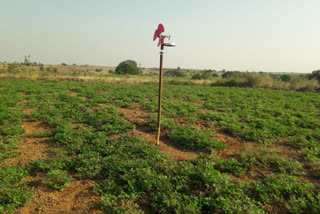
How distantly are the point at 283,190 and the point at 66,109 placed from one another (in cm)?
750

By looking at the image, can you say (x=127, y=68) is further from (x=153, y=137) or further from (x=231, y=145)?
(x=231, y=145)

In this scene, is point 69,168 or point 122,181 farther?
point 69,168

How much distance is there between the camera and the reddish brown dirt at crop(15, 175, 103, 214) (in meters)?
2.64

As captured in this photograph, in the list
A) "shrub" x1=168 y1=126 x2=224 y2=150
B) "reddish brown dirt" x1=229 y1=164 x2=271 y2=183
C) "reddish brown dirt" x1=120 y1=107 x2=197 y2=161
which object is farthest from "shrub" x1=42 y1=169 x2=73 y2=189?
"reddish brown dirt" x1=229 y1=164 x2=271 y2=183

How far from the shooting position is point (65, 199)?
2869 millimetres

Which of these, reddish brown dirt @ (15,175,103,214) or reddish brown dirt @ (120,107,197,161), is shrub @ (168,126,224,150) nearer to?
reddish brown dirt @ (120,107,197,161)

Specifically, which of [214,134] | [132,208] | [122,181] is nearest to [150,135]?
[214,134]

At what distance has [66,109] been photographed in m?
7.60

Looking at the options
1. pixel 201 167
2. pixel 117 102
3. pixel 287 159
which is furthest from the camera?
pixel 117 102

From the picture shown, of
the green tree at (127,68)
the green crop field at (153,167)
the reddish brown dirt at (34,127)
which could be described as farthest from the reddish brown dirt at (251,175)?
the green tree at (127,68)

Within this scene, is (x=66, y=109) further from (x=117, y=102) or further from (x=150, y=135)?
(x=150, y=135)

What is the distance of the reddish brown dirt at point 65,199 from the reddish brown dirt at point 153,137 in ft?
5.97

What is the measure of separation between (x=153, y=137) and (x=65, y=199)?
8.92ft

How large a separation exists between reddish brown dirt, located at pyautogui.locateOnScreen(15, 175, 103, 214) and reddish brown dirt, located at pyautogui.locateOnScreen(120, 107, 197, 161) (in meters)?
1.82
